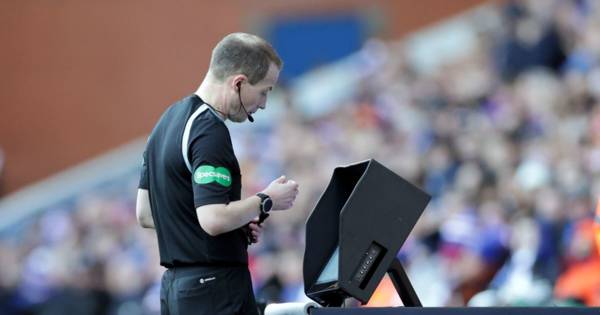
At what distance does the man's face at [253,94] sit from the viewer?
4320 mm

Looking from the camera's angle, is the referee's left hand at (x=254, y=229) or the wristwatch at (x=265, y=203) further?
the referee's left hand at (x=254, y=229)

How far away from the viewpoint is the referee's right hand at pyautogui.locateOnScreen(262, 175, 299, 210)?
425cm

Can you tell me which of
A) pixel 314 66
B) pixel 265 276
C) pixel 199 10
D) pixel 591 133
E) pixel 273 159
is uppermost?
pixel 199 10

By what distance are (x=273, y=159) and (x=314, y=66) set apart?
5.05 metres

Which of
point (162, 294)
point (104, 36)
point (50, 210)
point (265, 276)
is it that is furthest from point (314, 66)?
point (162, 294)

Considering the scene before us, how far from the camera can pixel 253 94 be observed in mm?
4332

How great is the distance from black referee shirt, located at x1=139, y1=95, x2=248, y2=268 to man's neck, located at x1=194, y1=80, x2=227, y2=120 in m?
0.04

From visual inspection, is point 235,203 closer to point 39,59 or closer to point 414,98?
point 414,98

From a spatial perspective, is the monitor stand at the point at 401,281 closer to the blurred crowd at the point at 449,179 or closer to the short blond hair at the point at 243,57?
the short blond hair at the point at 243,57

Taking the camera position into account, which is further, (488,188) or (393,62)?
(393,62)

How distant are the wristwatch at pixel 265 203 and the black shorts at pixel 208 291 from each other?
0.26 meters

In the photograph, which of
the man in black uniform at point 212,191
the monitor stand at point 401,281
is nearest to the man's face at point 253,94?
the man in black uniform at point 212,191

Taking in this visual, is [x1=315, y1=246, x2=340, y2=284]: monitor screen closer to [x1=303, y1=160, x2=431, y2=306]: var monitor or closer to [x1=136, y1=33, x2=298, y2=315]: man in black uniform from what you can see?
[x1=303, y1=160, x2=431, y2=306]: var monitor

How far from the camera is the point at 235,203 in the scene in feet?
13.5
